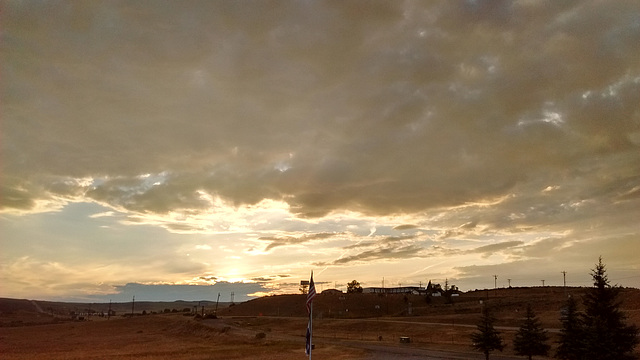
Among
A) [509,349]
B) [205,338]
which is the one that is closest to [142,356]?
[205,338]

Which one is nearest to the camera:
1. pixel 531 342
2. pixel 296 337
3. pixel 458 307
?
pixel 531 342

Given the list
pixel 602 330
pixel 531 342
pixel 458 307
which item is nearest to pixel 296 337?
pixel 531 342

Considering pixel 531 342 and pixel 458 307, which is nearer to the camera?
pixel 531 342

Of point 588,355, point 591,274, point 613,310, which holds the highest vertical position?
point 591,274

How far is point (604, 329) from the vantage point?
1124 inches

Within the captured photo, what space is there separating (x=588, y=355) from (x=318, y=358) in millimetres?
32679

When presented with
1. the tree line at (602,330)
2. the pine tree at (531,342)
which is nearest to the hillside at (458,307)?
the pine tree at (531,342)

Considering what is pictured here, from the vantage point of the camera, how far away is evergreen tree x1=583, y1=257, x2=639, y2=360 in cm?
2809

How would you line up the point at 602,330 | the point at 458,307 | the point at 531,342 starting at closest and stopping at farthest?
the point at 602,330 → the point at 531,342 → the point at 458,307

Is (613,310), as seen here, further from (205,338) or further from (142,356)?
(205,338)

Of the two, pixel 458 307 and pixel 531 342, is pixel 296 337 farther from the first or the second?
pixel 458 307

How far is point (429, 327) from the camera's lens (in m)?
92.2

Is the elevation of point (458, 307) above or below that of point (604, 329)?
below

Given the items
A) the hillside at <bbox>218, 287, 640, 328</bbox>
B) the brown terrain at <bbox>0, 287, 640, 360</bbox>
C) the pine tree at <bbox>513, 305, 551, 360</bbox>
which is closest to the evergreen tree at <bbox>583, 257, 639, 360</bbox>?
the pine tree at <bbox>513, 305, 551, 360</bbox>
